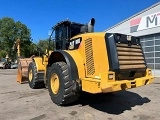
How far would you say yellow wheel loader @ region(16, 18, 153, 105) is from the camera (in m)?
6.05

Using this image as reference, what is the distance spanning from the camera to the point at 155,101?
26.5 feet

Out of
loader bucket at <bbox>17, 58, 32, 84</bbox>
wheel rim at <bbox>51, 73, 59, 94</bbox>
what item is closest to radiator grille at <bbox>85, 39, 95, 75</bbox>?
wheel rim at <bbox>51, 73, 59, 94</bbox>

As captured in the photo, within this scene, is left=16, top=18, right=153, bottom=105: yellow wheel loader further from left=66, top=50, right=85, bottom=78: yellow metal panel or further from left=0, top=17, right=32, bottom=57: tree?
left=0, top=17, right=32, bottom=57: tree

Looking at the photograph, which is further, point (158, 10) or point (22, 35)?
point (22, 35)

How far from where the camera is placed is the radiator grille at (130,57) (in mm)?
6332

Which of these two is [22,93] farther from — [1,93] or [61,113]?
[61,113]

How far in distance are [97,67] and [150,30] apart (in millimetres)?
13297

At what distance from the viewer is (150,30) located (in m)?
18.4

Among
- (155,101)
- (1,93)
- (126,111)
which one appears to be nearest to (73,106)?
(126,111)

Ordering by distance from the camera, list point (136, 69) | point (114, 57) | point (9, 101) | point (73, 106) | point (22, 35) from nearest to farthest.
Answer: point (114, 57), point (136, 69), point (73, 106), point (9, 101), point (22, 35)

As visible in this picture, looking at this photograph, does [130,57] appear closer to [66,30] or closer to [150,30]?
[66,30]

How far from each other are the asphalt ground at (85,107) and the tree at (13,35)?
5051 cm

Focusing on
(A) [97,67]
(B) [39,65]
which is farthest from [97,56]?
(B) [39,65]

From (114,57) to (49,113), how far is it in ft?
7.52
